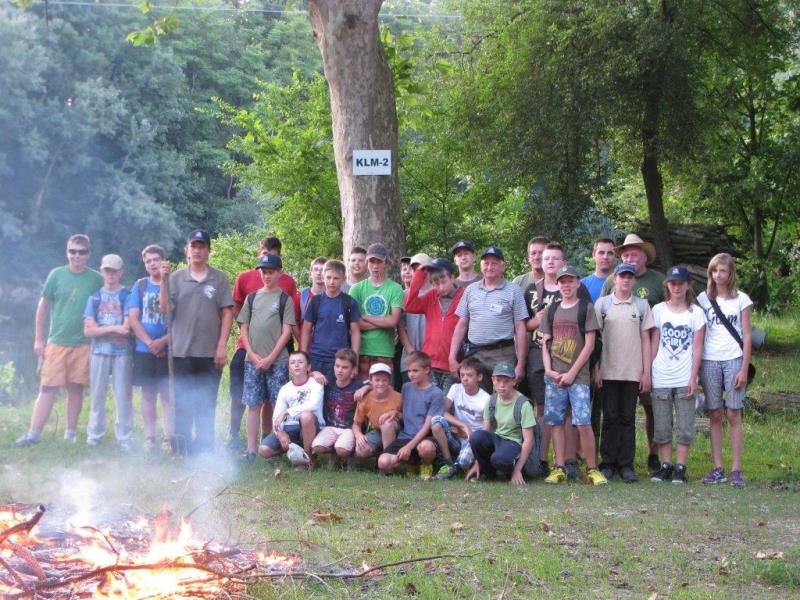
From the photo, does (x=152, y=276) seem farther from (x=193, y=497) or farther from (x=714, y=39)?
(x=714, y=39)

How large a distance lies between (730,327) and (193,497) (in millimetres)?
5014

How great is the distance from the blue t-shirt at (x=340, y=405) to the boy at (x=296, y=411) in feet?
0.35

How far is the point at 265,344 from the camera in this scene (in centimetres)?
1084

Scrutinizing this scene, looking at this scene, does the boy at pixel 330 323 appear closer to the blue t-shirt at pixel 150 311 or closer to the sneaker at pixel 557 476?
the blue t-shirt at pixel 150 311

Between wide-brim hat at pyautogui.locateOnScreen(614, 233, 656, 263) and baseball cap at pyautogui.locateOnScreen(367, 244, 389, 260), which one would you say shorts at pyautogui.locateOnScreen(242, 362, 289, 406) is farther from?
wide-brim hat at pyautogui.locateOnScreen(614, 233, 656, 263)

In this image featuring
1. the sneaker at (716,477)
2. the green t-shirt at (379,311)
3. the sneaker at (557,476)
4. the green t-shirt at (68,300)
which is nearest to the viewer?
the sneaker at (557,476)

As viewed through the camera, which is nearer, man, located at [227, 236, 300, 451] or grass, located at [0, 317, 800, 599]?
grass, located at [0, 317, 800, 599]

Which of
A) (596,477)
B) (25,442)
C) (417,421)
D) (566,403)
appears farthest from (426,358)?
(25,442)

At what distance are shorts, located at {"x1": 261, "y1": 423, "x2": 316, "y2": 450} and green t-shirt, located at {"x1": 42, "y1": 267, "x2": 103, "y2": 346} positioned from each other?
2509 mm

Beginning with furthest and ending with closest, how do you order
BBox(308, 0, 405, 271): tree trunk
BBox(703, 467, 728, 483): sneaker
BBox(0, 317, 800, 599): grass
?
BBox(308, 0, 405, 271): tree trunk → BBox(703, 467, 728, 483): sneaker → BBox(0, 317, 800, 599): grass

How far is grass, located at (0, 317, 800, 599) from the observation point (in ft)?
20.1

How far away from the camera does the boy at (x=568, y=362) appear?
33.2 feet

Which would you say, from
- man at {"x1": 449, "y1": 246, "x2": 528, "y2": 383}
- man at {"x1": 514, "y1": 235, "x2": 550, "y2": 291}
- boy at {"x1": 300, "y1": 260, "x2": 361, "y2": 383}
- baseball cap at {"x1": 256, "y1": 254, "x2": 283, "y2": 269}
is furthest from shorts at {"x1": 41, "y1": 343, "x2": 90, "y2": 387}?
man at {"x1": 514, "y1": 235, "x2": 550, "y2": 291}

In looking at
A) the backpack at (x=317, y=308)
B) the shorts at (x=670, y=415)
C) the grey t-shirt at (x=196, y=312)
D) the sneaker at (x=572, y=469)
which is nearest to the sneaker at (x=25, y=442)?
the grey t-shirt at (x=196, y=312)
